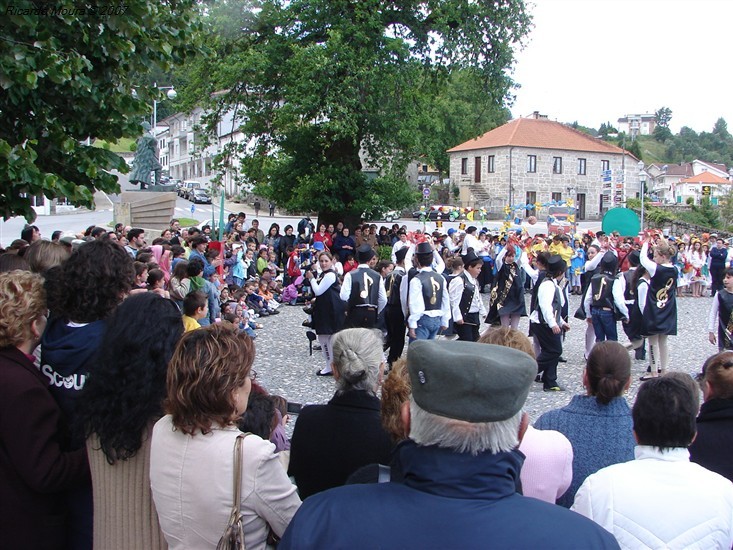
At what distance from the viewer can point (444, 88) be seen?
23234 millimetres

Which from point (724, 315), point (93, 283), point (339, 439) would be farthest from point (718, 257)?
point (93, 283)

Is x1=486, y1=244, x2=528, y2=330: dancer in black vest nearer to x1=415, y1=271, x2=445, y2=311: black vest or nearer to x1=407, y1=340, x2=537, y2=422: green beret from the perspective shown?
x1=415, y1=271, x2=445, y2=311: black vest

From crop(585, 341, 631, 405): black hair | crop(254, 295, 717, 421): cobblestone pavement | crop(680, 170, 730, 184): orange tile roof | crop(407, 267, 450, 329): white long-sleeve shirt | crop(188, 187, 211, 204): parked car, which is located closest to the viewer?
crop(585, 341, 631, 405): black hair

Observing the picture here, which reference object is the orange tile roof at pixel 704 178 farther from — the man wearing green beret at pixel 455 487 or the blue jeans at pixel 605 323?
the man wearing green beret at pixel 455 487

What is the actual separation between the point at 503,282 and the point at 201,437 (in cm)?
927

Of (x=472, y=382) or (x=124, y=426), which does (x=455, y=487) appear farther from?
(x=124, y=426)

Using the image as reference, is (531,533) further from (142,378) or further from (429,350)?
(142,378)

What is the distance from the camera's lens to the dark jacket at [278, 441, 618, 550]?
1.64 meters

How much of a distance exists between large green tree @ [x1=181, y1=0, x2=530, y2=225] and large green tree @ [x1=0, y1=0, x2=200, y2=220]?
1197 cm

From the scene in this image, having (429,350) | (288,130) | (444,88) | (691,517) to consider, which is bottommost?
(691,517)

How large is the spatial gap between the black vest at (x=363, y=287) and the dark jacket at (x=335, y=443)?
256 inches

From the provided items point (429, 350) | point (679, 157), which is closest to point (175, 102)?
point (429, 350)

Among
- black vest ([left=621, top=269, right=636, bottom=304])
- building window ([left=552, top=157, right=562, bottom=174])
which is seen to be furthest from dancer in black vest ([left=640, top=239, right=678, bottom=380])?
building window ([left=552, top=157, right=562, bottom=174])

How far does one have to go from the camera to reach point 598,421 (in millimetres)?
3598
